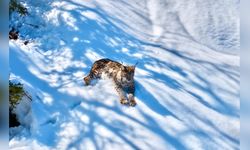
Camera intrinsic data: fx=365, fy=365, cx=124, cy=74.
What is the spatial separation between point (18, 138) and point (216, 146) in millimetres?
3567

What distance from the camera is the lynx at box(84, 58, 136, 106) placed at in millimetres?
7336

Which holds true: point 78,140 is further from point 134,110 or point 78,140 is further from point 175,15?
point 175,15

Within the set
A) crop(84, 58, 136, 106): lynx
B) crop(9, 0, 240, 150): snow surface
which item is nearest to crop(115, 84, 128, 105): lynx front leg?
crop(84, 58, 136, 106): lynx

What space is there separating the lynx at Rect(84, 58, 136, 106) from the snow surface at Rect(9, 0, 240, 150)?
147 millimetres

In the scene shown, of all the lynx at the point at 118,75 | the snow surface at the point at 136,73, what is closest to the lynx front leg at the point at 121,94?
the lynx at the point at 118,75

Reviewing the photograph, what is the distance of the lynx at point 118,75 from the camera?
734cm

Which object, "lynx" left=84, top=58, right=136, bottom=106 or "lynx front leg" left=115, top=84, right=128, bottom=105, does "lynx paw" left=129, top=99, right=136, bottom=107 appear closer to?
"lynx" left=84, top=58, right=136, bottom=106

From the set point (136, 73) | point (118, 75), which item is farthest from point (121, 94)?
point (136, 73)

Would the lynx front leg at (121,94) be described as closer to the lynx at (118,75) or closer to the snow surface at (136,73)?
the lynx at (118,75)

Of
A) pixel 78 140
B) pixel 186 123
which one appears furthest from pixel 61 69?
pixel 186 123

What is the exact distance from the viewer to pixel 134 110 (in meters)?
7.14

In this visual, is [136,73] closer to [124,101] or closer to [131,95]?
[131,95]

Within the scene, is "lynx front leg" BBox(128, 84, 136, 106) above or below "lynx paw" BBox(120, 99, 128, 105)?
above

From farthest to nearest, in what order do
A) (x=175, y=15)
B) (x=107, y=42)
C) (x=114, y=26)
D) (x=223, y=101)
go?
(x=175, y=15) < (x=114, y=26) < (x=107, y=42) < (x=223, y=101)
